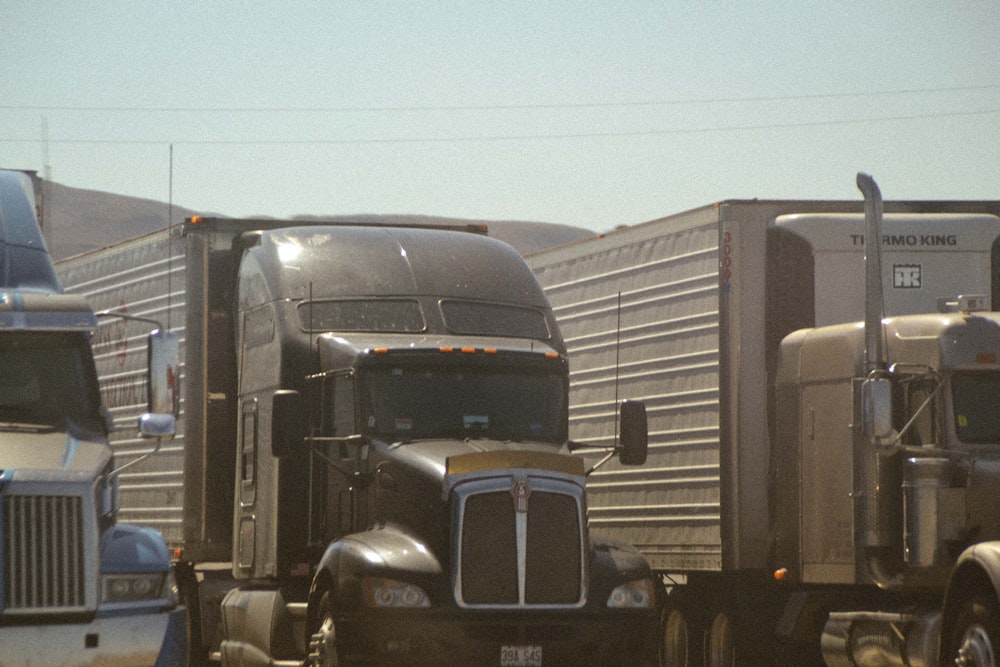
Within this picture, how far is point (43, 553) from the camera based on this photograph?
482 inches

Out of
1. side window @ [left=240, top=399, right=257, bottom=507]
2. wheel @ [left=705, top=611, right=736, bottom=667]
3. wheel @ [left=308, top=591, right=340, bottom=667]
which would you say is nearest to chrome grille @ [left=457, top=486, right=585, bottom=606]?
wheel @ [left=308, top=591, right=340, bottom=667]

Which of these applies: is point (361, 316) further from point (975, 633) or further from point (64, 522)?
point (975, 633)

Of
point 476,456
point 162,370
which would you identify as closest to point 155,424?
point 162,370

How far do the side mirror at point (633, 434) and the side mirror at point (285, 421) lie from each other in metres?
2.71

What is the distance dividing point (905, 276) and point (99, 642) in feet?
25.5

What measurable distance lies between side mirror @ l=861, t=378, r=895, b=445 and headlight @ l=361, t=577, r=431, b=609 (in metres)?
3.52

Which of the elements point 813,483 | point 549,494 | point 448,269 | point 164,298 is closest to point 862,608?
point 813,483

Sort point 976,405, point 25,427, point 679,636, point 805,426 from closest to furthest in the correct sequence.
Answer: point 25,427 → point 976,405 → point 805,426 → point 679,636

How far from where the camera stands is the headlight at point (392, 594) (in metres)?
13.9

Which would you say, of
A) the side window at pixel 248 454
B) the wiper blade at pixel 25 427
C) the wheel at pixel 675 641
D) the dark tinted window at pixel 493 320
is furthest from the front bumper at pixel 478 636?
the wheel at pixel 675 641

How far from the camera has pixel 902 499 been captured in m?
14.5

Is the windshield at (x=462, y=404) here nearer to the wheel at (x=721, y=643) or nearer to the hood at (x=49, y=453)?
the hood at (x=49, y=453)

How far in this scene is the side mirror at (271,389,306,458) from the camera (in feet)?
49.9

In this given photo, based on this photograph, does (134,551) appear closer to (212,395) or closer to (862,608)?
(212,395)
